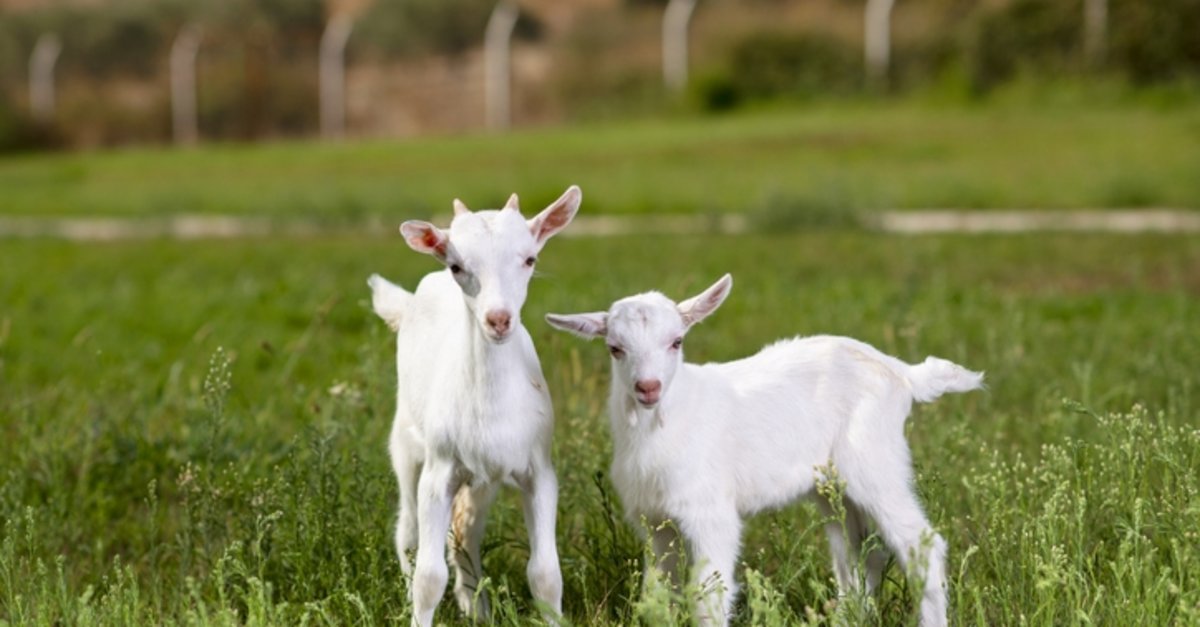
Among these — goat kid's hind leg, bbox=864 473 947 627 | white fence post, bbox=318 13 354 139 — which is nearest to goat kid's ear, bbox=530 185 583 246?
goat kid's hind leg, bbox=864 473 947 627

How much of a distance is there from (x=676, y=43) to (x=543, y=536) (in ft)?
88.2

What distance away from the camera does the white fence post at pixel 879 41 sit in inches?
1146

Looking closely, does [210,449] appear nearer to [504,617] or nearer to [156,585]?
[156,585]

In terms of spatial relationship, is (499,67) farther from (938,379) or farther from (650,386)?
(650,386)

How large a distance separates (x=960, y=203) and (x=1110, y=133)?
5.30 m

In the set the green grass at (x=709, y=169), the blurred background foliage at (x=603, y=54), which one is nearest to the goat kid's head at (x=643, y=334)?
the green grass at (x=709, y=169)

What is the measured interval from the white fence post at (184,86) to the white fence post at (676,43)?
9759mm

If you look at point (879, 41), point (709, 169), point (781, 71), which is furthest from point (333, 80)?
point (709, 169)

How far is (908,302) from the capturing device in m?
10.2

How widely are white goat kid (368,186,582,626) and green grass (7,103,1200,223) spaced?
458 inches

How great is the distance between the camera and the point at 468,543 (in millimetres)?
5262

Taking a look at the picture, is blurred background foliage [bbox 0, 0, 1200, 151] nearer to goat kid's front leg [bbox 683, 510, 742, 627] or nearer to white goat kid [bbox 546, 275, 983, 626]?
white goat kid [bbox 546, 275, 983, 626]

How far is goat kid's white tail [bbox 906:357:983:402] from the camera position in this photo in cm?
496

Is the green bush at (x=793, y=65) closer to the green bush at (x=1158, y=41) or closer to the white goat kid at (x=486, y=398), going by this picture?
the green bush at (x=1158, y=41)
